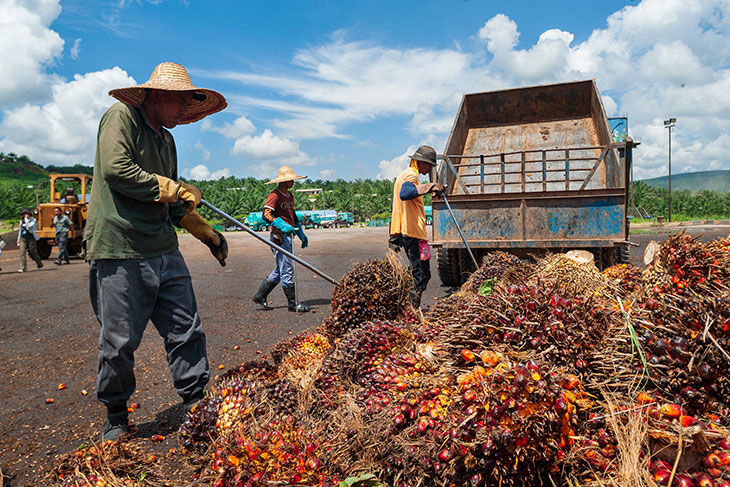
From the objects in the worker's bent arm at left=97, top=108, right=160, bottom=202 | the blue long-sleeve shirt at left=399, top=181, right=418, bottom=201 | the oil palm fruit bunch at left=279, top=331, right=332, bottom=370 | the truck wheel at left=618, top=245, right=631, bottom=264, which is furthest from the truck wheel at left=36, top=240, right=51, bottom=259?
the truck wheel at left=618, top=245, right=631, bottom=264

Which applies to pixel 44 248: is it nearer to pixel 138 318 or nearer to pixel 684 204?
pixel 138 318

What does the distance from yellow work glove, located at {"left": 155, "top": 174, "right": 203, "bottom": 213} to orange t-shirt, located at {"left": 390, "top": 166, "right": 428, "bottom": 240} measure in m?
2.88

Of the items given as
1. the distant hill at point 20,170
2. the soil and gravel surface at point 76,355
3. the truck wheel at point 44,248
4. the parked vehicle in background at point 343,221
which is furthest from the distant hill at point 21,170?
the soil and gravel surface at point 76,355

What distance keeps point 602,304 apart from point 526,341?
1.55 ft

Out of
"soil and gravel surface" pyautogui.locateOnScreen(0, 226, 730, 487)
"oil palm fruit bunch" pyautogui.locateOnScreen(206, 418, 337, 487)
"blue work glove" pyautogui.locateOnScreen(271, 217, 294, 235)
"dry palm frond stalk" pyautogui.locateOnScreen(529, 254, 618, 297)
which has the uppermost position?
"blue work glove" pyautogui.locateOnScreen(271, 217, 294, 235)

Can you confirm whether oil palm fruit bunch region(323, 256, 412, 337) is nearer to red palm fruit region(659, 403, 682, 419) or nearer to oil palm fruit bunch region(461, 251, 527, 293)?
oil palm fruit bunch region(461, 251, 527, 293)

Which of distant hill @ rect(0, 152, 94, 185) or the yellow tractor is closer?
the yellow tractor

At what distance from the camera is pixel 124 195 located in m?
2.97

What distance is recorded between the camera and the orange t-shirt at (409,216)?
5.70 metres

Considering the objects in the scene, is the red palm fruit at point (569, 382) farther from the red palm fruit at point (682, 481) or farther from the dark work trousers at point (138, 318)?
the dark work trousers at point (138, 318)

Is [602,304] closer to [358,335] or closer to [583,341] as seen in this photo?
[583,341]

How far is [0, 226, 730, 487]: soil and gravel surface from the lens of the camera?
321 cm

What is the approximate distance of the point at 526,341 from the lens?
200 cm

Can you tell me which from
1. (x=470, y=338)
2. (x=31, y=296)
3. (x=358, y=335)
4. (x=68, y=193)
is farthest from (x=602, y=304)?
(x=68, y=193)
